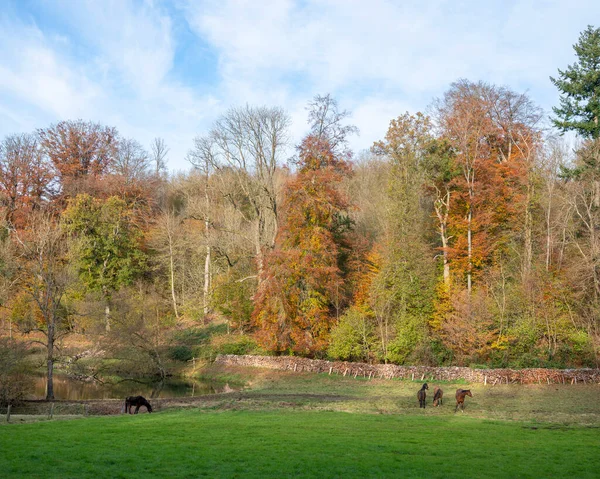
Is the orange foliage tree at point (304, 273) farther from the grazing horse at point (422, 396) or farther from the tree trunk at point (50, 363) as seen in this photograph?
the grazing horse at point (422, 396)

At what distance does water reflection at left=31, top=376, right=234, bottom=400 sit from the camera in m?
35.9

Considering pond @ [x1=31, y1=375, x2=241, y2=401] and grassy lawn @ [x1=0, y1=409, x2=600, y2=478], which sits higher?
grassy lawn @ [x1=0, y1=409, x2=600, y2=478]

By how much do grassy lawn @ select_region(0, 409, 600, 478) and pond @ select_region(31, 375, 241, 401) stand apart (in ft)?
52.0

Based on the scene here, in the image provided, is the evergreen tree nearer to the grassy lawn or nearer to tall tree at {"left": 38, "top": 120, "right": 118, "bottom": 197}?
the grassy lawn

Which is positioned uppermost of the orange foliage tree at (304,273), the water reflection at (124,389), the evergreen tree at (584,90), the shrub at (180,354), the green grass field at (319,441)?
the evergreen tree at (584,90)

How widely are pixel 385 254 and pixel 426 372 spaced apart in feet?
34.2

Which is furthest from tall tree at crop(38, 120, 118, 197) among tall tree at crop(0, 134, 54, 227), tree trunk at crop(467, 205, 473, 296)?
tree trunk at crop(467, 205, 473, 296)

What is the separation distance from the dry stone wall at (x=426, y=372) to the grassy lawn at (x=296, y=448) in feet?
43.2

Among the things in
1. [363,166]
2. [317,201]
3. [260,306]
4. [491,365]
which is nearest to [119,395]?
[260,306]

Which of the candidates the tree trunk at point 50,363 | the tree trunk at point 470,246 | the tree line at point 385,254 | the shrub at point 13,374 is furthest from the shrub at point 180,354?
the tree trunk at point 470,246

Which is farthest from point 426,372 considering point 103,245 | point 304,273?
point 103,245

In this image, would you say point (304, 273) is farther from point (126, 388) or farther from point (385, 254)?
point (126, 388)

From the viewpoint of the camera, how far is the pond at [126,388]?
35834 mm

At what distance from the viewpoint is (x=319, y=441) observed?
16.5 metres
